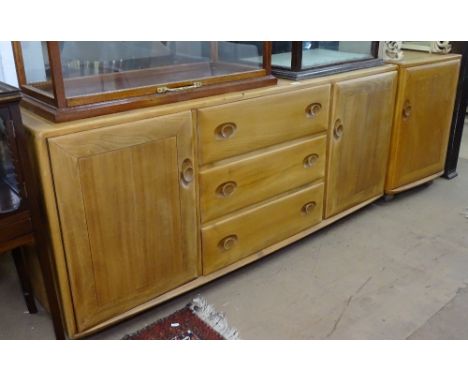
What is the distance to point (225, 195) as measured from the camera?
165 centimetres

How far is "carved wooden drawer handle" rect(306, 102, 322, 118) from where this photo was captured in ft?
5.88

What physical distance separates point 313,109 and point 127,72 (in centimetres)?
70

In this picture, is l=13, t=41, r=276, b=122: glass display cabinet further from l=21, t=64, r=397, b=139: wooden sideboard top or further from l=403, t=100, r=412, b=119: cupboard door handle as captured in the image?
l=403, t=100, r=412, b=119: cupboard door handle

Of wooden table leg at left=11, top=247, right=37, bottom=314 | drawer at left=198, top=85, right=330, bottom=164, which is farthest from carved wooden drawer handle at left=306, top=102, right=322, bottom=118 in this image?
wooden table leg at left=11, top=247, right=37, bottom=314

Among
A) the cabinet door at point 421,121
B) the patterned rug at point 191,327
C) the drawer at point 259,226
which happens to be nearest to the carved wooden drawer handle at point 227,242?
the drawer at point 259,226

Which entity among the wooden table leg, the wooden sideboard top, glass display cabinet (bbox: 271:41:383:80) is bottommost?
the wooden table leg

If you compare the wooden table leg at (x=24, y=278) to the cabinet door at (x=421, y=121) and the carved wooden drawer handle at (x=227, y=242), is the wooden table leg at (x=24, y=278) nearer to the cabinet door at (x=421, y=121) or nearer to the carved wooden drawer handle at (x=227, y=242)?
the carved wooden drawer handle at (x=227, y=242)

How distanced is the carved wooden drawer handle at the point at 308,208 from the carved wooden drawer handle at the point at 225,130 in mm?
544

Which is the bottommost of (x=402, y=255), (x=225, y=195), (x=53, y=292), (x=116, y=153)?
(x=402, y=255)

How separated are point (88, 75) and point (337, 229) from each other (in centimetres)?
128

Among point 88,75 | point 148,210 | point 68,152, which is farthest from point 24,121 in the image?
point 148,210

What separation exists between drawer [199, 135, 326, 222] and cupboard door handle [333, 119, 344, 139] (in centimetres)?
7

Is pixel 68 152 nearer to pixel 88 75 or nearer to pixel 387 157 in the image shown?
pixel 88 75

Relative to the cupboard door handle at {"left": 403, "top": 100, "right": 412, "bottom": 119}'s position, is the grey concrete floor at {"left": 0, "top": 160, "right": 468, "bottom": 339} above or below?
below
